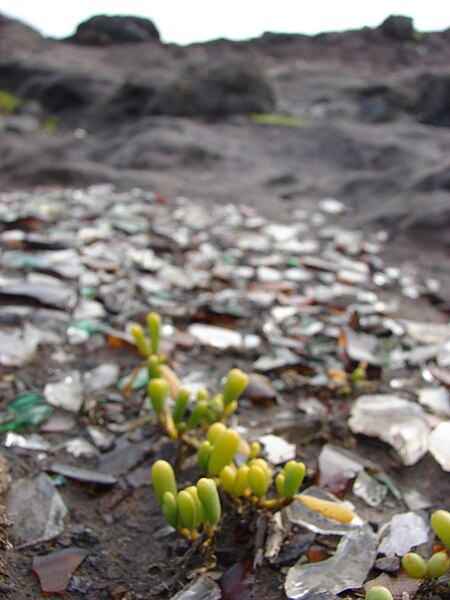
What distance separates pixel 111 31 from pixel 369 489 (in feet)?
64.8

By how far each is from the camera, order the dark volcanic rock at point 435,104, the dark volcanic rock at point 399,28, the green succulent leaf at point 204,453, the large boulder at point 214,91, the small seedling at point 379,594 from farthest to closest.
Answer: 1. the dark volcanic rock at point 399,28
2. the dark volcanic rock at point 435,104
3. the large boulder at point 214,91
4. the green succulent leaf at point 204,453
5. the small seedling at point 379,594

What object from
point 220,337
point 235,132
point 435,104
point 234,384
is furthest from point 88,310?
point 435,104

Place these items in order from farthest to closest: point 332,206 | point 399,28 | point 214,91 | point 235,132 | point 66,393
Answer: point 399,28 < point 214,91 < point 235,132 < point 332,206 < point 66,393

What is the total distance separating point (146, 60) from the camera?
15.6m

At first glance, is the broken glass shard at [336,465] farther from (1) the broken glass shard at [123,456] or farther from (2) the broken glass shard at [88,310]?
(2) the broken glass shard at [88,310]

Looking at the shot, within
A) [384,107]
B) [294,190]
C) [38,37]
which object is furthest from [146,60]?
[294,190]

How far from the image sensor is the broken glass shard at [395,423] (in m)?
1.54

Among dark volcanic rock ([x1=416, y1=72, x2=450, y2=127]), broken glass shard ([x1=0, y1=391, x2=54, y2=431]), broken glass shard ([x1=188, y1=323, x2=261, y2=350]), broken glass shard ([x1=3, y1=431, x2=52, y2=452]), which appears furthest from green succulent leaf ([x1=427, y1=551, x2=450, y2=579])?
dark volcanic rock ([x1=416, y1=72, x2=450, y2=127])

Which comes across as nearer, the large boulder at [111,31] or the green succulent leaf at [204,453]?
the green succulent leaf at [204,453]

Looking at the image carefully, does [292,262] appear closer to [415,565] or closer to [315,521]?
[315,521]

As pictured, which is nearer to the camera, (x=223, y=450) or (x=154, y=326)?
(x=223, y=450)

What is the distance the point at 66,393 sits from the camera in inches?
68.8

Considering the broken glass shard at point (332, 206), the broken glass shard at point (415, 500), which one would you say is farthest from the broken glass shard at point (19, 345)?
the broken glass shard at point (332, 206)

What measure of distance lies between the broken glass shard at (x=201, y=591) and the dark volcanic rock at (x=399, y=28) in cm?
2164
